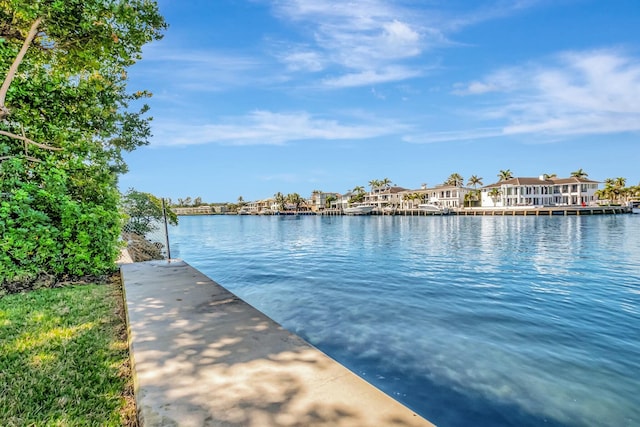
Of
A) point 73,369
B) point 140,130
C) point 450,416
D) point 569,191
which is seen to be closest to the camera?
point 73,369

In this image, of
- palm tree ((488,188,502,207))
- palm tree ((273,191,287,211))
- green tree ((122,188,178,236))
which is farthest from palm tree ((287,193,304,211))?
green tree ((122,188,178,236))

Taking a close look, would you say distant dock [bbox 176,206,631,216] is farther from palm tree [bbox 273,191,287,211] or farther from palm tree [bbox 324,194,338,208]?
palm tree [bbox 273,191,287,211]

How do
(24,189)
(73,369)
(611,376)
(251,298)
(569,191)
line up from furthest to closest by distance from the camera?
(569,191) → (251,298) → (24,189) → (611,376) → (73,369)

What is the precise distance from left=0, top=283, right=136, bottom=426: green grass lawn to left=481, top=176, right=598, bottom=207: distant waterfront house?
9306 cm

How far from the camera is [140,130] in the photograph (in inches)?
459

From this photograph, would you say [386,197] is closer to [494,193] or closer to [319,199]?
[494,193]

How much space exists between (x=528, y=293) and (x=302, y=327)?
7130 mm

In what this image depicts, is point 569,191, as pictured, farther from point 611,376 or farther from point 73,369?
point 73,369

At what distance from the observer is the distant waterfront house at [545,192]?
79306 mm

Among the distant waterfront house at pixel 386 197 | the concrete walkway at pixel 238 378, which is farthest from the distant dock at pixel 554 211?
the concrete walkway at pixel 238 378

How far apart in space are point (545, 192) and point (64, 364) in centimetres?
9736

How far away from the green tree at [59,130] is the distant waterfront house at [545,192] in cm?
9131

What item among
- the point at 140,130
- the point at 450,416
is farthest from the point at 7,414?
the point at 140,130

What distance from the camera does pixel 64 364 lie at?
3.37m
